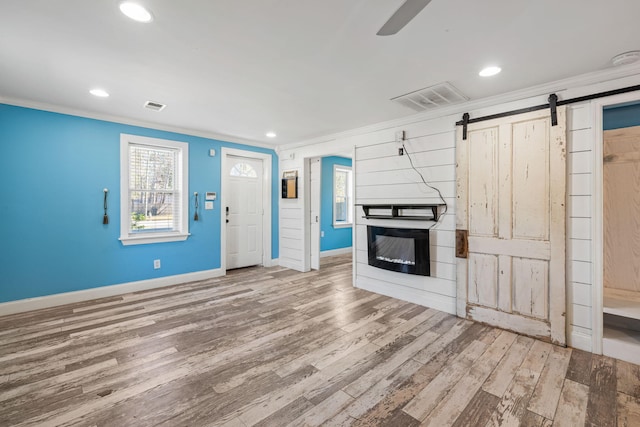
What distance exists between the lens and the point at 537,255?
269 centimetres

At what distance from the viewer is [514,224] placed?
283 centimetres

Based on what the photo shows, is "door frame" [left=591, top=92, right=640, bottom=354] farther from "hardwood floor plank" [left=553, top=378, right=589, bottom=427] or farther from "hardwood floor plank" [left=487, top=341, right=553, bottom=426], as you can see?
"hardwood floor plank" [left=553, top=378, right=589, bottom=427]

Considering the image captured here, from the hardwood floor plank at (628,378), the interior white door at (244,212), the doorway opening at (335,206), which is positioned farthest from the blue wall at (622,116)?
the interior white door at (244,212)

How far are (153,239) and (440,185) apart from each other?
4.20 meters

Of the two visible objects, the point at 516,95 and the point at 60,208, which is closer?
the point at 516,95

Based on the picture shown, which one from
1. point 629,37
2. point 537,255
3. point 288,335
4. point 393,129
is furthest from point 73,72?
point 537,255

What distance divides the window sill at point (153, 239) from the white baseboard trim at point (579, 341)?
5.03 meters

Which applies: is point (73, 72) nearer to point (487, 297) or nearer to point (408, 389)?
point (408, 389)

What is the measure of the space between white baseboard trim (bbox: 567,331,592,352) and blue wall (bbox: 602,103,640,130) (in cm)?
204

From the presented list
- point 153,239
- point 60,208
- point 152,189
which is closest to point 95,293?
point 153,239

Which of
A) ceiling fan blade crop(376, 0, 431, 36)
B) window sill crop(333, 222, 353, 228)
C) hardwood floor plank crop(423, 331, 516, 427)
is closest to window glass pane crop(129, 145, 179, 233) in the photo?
window sill crop(333, 222, 353, 228)

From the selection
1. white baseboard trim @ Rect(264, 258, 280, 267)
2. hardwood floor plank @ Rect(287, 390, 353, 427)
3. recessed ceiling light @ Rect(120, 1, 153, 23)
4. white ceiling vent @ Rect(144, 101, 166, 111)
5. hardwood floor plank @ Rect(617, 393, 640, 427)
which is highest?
white ceiling vent @ Rect(144, 101, 166, 111)

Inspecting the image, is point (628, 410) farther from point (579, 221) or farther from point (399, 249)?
point (399, 249)

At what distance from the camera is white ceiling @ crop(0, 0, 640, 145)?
1.71 meters
